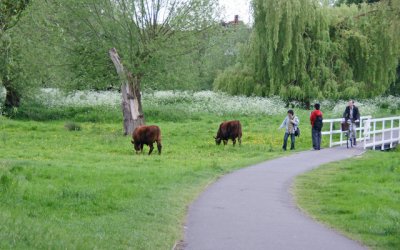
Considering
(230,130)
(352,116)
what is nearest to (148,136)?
(230,130)

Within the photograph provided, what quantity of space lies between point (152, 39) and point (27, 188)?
843 inches

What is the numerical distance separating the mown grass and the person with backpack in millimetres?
2921

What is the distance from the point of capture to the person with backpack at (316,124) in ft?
85.0

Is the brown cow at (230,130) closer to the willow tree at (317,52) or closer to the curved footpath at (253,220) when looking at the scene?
the curved footpath at (253,220)

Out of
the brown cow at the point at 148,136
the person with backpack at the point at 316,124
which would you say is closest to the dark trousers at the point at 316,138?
the person with backpack at the point at 316,124

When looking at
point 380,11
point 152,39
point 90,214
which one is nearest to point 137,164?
point 90,214

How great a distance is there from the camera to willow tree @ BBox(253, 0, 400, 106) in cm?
4438

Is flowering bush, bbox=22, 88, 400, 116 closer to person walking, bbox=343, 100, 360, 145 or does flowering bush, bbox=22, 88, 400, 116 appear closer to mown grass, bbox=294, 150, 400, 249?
person walking, bbox=343, 100, 360, 145

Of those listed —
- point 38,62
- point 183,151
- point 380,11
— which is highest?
point 380,11

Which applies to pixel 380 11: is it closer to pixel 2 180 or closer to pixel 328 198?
pixel 328 198

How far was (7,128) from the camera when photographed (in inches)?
1484

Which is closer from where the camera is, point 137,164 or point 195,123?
point 137,164

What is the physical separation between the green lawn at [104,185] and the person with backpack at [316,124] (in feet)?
5.68

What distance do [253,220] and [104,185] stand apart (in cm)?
459
